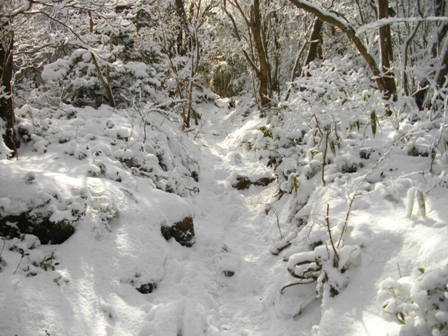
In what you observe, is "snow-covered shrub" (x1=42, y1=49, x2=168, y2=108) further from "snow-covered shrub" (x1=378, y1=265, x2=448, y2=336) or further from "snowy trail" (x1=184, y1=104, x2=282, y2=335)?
"snow-covered shrub" (x1=378, y1=265, x2=448, y2=336)

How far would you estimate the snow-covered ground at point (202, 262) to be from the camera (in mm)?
2480

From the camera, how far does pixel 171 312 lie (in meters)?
3.09

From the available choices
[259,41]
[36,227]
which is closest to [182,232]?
[36,227]

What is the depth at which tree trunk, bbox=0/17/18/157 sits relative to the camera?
15.0 feet

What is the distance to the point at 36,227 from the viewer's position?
10.8 ft

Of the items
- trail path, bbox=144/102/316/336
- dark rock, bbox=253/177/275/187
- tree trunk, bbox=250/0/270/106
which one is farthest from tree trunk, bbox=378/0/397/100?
tree trunk, bbox=250/0/270/106

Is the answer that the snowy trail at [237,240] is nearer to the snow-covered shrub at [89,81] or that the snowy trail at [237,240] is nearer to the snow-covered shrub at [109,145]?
the snow-covered shrub at [109,145]

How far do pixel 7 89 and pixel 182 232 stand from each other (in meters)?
3.17

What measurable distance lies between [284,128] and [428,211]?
3.17 metres

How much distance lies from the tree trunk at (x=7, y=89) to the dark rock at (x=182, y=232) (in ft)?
8.23

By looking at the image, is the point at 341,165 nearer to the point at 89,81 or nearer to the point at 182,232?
the point at 182,232

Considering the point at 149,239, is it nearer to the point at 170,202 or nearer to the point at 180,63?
the point at 170,202

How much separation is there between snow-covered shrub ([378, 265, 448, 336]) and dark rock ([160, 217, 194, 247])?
2.68 meters

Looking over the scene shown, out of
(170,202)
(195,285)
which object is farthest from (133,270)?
(170,202)
